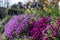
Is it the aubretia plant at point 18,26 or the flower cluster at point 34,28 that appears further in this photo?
the aubretia plant at point 18,26

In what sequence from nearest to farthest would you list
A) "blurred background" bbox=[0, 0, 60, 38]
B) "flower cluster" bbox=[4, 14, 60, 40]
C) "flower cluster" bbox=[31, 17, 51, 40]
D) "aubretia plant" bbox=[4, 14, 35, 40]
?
"flower cluster" bbox=[4, 14, 60, 40] → "flower cluster" bbox=[31, 17, 51, 40] → "aubretia plant" bbox=[4, 14, 35, 40] → "blurred background" bbox=[0, 0, 60, 38]

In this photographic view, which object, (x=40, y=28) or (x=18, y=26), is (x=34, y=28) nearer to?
(x=40, y=28)

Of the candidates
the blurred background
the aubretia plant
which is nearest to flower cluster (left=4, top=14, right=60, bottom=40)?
the aubretia plant

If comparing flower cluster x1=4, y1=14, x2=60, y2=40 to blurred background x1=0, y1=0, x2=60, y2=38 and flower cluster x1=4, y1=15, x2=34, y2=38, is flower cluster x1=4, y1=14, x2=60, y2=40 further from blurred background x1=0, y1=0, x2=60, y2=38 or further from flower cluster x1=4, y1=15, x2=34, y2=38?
blurred background x1=0, y1=0, x2=60, y2=38

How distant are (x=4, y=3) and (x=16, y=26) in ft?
25.8

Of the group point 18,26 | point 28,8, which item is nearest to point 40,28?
point 18,26

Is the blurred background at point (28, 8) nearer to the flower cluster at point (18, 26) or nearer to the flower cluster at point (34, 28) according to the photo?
the flower cluster at point (18, 26)

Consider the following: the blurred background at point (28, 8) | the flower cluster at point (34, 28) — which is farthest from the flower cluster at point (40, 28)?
the blurred background at point (28, 8)

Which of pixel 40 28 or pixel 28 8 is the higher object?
pixel 40 28

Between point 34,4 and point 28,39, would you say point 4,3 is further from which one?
point 28,39

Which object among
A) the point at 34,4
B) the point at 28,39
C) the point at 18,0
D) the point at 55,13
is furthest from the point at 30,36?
the point at 18,0

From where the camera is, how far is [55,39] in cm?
456

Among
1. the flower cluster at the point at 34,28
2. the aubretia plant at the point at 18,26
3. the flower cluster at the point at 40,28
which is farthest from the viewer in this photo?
the aubretia plant at the point at 18,26

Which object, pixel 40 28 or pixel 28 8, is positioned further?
pixel 28 8
